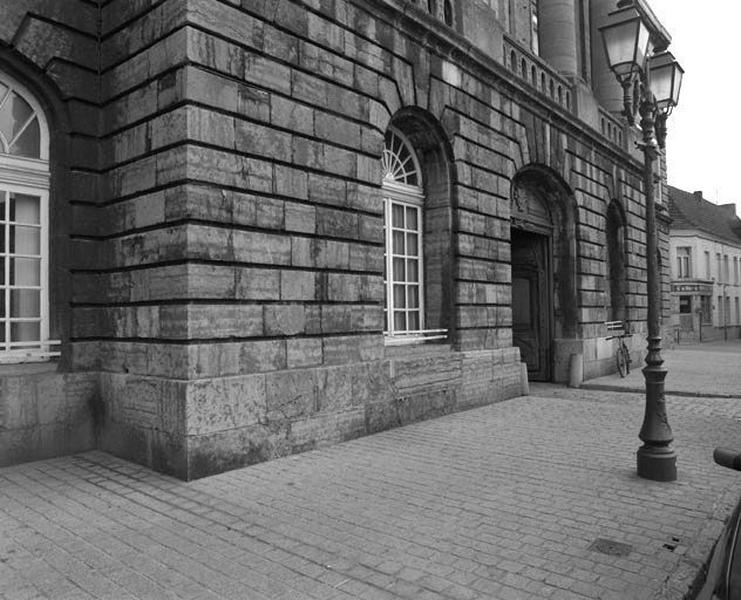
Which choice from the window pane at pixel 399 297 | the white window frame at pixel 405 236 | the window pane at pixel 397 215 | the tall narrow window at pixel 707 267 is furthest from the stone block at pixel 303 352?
the tall narrow window at pixel 707 267

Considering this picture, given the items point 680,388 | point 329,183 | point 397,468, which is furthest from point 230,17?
point 680,388

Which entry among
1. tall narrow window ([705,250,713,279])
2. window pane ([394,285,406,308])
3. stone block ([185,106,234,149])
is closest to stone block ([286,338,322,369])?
stone block ([185,106,234,149])

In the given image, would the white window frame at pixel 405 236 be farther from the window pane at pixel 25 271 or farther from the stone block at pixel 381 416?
the window pane at pixel 25 271

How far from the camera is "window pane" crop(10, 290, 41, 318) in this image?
707cm

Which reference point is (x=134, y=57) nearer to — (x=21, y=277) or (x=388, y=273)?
(x=21, y=277)

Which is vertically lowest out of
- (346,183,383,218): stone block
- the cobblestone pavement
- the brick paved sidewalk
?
the cobblestone pavement

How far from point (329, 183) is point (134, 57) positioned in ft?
8.61

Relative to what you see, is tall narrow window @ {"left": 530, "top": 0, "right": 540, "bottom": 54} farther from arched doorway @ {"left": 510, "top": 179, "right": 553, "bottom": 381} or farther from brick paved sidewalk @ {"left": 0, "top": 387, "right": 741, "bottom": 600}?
brick paved sidewalk @ {"left": 0, "top": 387, "right": 741, "bottom": 600}

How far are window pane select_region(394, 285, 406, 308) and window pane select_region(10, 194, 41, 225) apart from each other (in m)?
5.15

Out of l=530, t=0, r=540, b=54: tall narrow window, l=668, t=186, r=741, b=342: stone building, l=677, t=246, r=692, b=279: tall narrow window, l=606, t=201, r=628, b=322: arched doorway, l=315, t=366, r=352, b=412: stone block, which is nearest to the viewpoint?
l=315, t=366, r=352, b=412: stone block

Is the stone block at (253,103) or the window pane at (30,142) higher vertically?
the stone block at (253,103)

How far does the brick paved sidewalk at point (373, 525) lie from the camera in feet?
12.3

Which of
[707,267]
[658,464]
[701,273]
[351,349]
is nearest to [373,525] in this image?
[658,464]

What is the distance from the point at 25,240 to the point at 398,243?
535cm
